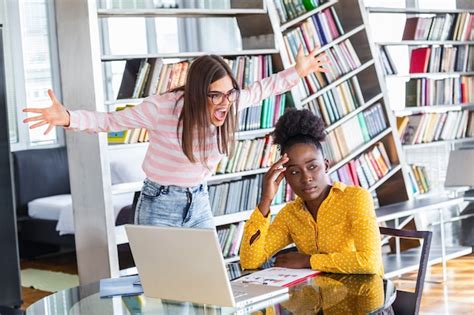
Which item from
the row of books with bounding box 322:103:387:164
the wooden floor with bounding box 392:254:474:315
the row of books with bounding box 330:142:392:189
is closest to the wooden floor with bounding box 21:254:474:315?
the wooden floor with bounding box 392:254:474:315

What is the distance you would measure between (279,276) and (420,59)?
4.82 metres

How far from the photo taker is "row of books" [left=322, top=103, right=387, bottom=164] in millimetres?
6211

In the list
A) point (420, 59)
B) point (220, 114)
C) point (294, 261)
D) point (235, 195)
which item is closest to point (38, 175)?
point (235, 195)

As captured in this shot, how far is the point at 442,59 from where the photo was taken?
290 inches

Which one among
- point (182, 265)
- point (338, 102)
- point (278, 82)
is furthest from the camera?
point (338, 102)

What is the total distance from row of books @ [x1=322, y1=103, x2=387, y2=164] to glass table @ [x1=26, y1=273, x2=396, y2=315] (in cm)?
343

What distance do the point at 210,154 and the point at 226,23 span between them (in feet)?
18.2

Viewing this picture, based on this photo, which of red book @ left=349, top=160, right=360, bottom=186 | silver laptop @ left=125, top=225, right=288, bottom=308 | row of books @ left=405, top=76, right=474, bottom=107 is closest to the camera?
silver laptop @ left=125, top=225, right=288, bottom=308

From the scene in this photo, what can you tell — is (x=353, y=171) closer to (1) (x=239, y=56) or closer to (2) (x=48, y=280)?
(1) (x=239, y=56)

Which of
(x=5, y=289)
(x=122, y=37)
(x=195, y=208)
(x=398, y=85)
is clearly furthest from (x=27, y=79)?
(x=195, y=208)

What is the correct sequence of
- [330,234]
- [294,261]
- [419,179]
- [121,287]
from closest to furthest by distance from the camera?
[121,287], [294,261], [330,234], [419,179]

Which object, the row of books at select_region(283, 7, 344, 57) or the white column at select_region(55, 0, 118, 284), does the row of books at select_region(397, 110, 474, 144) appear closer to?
the row of books at select_region(283, 7, 344, 57)

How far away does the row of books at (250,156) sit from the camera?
5570 millimetres

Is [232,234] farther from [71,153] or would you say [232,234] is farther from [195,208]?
[195,208]
